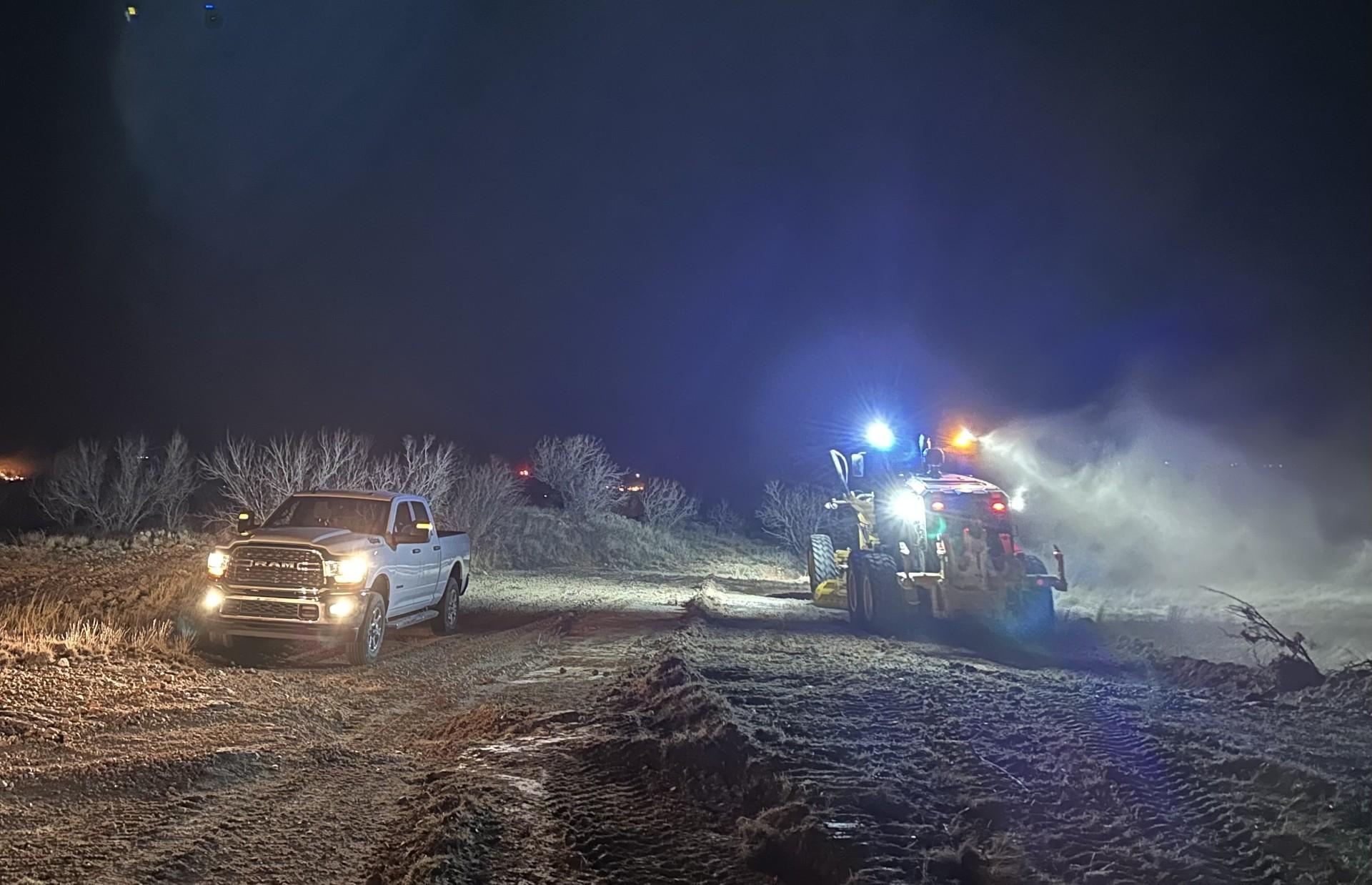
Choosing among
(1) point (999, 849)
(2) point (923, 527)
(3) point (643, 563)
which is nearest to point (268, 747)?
(1) point (999, 849)

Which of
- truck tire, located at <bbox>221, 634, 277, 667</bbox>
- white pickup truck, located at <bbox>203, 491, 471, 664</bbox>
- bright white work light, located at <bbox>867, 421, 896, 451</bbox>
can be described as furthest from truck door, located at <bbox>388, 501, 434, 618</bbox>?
bright white work light, located at <bbox>867, 421, 896, 451</bbox>

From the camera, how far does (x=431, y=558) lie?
14.4 m

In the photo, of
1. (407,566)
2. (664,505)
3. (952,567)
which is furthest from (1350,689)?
(664,505)

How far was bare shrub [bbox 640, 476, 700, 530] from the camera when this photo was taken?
142ft

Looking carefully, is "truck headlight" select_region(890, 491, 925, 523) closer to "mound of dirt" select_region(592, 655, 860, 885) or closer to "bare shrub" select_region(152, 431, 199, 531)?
"mound of dirt" select_region(592, 655, 860, 885)

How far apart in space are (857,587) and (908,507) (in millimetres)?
1864

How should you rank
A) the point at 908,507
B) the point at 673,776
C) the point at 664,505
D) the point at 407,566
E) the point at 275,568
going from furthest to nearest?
the point at 664,505 → the point at 908,507 → the point at 407,566 → the point at 275,568 → the point at 673,776

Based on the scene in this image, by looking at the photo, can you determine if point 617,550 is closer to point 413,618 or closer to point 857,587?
point 857,587

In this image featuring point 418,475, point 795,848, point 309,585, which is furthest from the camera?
point 418,475

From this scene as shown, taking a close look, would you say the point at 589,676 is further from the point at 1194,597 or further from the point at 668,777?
the point at 1194,597

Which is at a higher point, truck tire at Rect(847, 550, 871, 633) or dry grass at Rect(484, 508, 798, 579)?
dry grass at Rect(484, 508, 798, 579)

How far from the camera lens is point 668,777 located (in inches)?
273

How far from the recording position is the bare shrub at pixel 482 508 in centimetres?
3106

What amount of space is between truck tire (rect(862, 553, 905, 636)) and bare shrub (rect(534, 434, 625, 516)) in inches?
979
